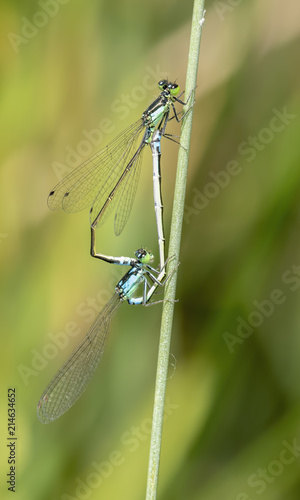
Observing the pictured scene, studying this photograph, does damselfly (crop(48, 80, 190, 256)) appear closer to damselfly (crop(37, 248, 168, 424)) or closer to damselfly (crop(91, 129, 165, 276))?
damselfly (crop(91, 129, 165, 276))

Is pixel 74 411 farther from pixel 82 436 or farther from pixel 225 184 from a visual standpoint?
pixel 225 184

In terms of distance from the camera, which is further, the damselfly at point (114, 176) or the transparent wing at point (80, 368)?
the damselfly at point (114, 176)

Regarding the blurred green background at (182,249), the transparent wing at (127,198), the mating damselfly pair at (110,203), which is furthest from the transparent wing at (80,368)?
the transparent wing at (127,198)

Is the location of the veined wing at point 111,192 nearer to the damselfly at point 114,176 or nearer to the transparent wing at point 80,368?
the damselfly at point 114,176

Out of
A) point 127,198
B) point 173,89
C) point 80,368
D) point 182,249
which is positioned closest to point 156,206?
point 127,198

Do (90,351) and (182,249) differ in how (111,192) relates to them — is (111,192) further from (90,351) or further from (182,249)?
(90,351)

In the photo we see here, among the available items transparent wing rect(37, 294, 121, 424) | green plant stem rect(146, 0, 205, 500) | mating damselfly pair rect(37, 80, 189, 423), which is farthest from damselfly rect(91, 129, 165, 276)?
green plant stem rect(146, 0, 205, 500)

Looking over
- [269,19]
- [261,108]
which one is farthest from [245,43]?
[261,108]
